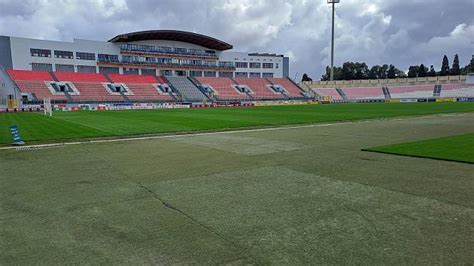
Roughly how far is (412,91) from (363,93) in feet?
39.2

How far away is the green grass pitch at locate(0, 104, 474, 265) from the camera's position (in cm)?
435

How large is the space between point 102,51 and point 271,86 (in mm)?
41237

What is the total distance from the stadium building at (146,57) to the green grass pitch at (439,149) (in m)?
68.0

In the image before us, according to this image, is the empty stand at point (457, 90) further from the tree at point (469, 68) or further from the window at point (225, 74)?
the window at point (225, 74)

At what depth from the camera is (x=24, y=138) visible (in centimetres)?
1758

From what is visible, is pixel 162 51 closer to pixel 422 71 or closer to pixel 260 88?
pixel 260 88

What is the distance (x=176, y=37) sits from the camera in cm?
7800

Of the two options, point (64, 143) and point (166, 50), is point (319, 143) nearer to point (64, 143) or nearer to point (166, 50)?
point (64, 143)

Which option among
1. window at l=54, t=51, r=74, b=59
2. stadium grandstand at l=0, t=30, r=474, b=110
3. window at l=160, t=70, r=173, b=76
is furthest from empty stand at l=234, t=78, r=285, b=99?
window at l=54, t=51, r=74, b=59

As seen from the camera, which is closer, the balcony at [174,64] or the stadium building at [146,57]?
the stadium building at [146,57]

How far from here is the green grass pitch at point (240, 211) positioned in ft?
14.3

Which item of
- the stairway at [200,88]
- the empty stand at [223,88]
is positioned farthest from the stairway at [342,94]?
the stairway at [200,88]

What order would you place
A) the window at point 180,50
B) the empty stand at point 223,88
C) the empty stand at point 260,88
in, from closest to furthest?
the empty stand at point 223,88
the window at point 180,50
the empty stand at point 260,88

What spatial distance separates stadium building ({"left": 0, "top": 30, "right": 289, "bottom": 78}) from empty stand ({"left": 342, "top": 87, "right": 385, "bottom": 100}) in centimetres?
1875
